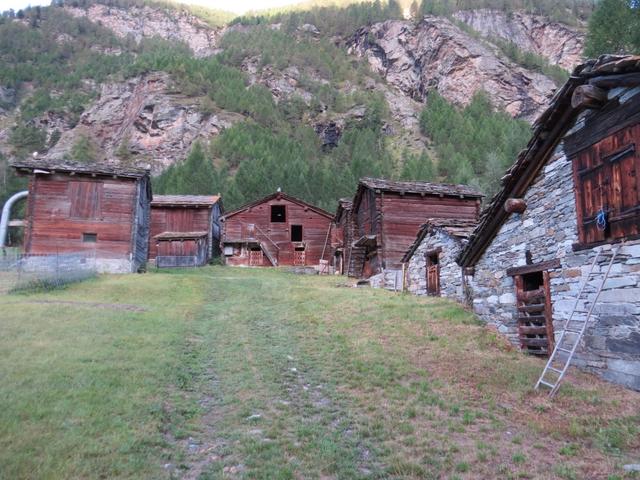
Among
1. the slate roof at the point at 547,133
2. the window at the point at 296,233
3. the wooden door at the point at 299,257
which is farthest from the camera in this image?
the window at the point at 296,233

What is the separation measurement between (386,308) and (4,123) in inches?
4851

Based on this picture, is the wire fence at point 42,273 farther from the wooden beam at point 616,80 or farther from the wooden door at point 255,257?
the wooden beam at point 616,80

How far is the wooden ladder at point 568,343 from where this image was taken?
8016 millimetres

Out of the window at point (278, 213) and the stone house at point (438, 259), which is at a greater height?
the window at point (278, 213)

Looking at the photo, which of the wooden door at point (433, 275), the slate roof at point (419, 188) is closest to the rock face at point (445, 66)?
the slate roof at point (419, 188)

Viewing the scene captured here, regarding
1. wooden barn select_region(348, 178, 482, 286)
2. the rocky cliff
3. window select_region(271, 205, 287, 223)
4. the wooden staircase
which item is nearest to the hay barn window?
wooden barn select_region(348, 178, 482, 286)

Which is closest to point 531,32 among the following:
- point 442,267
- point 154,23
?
point 154,23

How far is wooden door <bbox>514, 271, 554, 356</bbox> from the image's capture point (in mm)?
10187

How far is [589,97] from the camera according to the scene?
342 inches

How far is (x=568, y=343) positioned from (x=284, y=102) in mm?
99403

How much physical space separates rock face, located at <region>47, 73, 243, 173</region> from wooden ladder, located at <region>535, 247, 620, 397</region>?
81.1m

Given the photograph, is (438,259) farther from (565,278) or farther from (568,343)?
(568,343)

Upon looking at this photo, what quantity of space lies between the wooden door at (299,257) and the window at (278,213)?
3583 millimetres

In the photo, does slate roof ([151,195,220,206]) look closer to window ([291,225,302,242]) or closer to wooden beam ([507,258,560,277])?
window ([291,225,302,242])
